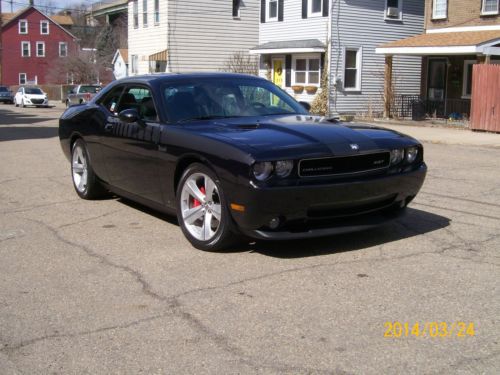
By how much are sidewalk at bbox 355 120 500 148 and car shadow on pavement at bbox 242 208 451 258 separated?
9963 mm

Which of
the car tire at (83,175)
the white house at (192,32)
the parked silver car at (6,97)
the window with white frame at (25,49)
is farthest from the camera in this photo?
the window with white frame at (25,49)

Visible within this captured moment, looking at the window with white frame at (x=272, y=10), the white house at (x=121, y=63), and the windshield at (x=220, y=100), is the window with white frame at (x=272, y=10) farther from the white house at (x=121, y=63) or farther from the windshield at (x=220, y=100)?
the windshield at (x=220, y=100)

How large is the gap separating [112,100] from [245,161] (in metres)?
3.20

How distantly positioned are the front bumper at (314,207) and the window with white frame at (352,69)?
76.8ft

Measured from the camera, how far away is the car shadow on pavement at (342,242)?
565 cm

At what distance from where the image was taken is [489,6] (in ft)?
81.6

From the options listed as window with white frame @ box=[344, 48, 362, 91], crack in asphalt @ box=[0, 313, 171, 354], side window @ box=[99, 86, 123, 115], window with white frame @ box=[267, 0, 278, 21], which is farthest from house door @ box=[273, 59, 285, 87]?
crack in asphalt @ box=[0, 313, 171, 354]

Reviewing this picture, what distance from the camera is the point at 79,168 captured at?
8.37 metres

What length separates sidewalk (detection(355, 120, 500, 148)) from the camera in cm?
1694

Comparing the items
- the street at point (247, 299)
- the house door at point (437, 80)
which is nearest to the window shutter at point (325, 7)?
the house door at point (437, 80)

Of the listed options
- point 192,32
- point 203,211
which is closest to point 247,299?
point 203,211

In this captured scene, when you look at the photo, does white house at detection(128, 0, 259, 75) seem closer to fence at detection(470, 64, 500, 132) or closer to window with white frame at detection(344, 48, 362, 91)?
window with white frame at detection(344, 48, 362, 91)

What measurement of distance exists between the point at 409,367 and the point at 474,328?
2.43 feet

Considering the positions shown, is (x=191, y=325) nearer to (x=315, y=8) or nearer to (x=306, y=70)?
(x=315, y=8)
